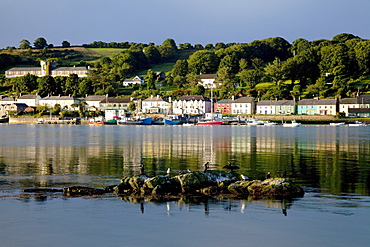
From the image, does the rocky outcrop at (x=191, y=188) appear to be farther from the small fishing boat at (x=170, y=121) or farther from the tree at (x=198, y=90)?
the tree at (x=198, y=90)

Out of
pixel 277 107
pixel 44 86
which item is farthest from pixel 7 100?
pixel 277 107

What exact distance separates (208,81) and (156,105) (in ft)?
82.0

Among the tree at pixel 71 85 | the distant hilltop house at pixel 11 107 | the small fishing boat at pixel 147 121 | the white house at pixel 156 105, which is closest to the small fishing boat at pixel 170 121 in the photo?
the small fishing boat at pixel 147 121

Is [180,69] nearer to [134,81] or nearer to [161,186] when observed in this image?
[134,81]

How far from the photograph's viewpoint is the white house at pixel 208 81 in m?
152

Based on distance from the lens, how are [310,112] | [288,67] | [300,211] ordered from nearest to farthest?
[300,211] → [310,112] → [288,67]

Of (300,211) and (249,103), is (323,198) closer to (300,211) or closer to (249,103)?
(300,211)

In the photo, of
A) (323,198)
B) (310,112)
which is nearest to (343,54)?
(310,112)

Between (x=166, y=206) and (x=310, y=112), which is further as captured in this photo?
(x=310, y=112)

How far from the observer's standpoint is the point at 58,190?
72.4 feet

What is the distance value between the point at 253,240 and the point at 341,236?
280cm

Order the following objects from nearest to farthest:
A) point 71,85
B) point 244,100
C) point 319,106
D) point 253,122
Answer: point 253,122 → point 319,106 → point 244,100 → point 71,85

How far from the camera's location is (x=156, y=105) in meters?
137

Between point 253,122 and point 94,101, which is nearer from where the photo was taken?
point 253,122
